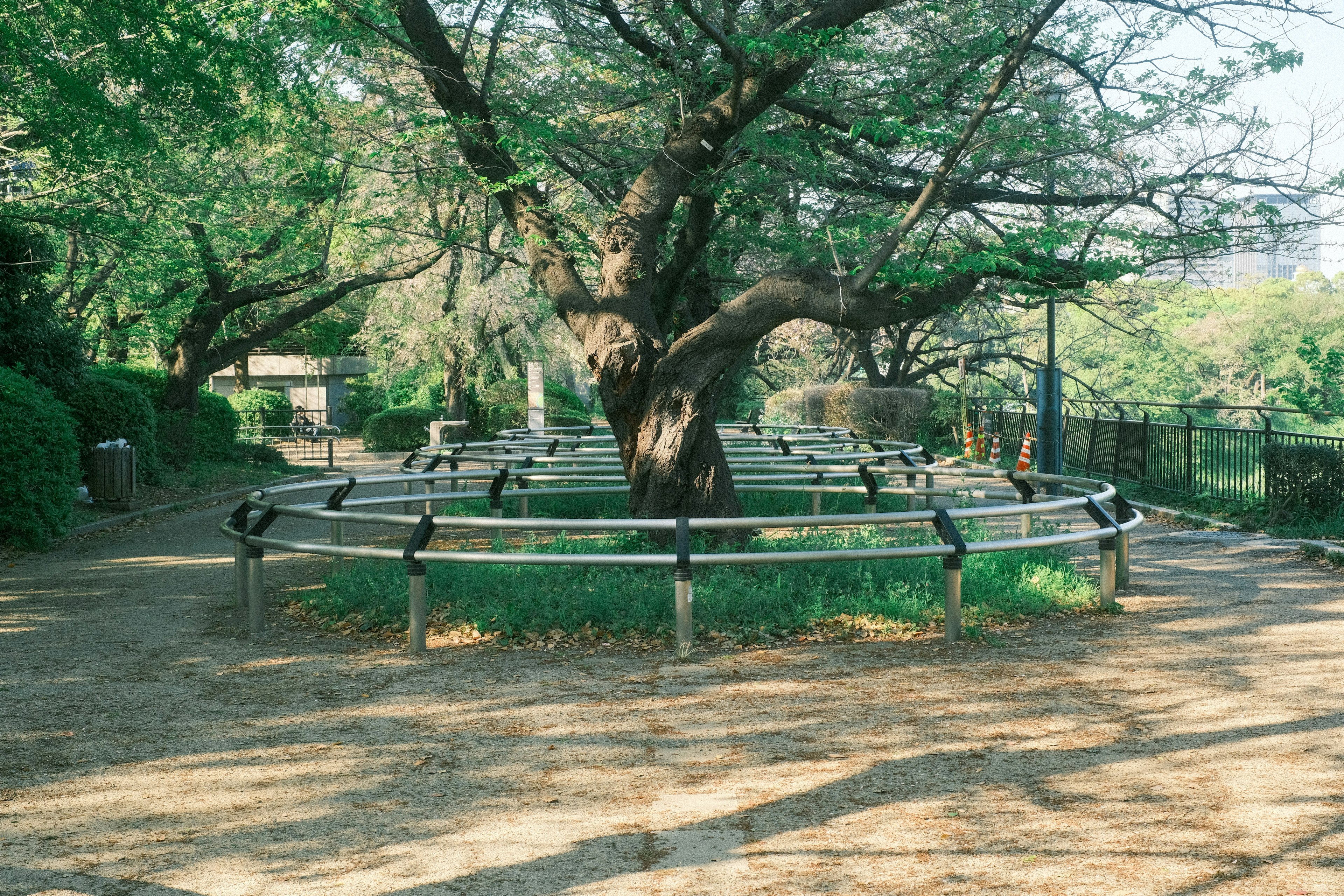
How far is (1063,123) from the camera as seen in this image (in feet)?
35.0

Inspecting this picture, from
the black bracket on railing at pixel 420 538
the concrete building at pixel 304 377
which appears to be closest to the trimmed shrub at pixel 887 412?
the black bracket on railing at pixel 420 538

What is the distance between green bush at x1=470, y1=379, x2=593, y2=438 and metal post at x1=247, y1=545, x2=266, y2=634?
20659mm

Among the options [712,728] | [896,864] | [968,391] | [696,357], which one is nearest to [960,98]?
[696,357]

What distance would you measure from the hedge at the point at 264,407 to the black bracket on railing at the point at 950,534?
26.0m

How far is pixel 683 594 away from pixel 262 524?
3.09 metres

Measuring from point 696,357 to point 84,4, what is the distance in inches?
276

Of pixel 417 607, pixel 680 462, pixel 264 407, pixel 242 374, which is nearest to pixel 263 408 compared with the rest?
pixel 264 407

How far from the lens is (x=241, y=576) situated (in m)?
8.25

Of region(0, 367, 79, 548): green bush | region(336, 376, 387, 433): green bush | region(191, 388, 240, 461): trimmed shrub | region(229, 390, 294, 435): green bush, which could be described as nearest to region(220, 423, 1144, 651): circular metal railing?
region(0, 367, 79, 548): green bush

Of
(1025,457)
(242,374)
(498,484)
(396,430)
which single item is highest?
(242,374)

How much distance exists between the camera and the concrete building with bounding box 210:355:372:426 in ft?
147

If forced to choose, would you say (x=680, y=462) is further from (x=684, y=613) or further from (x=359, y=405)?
(x=359, y=405)

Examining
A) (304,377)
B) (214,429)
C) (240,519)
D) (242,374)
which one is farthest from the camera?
(304,377)

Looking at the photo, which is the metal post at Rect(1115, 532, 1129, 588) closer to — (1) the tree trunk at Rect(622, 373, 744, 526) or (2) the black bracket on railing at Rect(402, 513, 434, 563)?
(1) the tree trunk at Rect(622, 373, 744, 526)
